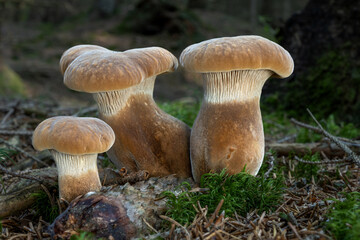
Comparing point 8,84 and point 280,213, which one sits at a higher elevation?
point 280,213

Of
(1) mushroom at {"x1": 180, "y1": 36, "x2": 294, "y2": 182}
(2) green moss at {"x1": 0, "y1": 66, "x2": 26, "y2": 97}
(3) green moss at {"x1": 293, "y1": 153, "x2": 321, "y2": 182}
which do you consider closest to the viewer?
(1) mushroom at {"x1": 180, "y1": 36, "x2": 294, "y2": 182}

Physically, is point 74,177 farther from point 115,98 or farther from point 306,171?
point 306,171

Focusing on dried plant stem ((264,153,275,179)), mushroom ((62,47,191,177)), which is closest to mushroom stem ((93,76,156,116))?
mushroom ((62,47,191,177))

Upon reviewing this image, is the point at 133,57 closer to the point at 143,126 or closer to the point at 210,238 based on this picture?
the point at 143,126

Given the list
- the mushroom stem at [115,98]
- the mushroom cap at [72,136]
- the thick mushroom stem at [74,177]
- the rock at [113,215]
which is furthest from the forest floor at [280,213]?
the mushroom stem at [115,98]

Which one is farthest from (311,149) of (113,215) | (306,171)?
(113,215)

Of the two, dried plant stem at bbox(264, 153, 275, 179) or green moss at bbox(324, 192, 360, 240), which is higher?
green moss at bbox(324, 192, 360, 240)

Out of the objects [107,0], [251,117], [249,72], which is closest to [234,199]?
[251,117]

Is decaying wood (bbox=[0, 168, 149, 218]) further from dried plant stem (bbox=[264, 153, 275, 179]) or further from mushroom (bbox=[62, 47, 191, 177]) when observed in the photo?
dried plant stem (bbox=[264, 153, 275, 179])
